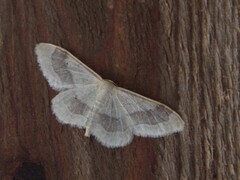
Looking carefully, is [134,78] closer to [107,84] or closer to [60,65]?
[107,84]

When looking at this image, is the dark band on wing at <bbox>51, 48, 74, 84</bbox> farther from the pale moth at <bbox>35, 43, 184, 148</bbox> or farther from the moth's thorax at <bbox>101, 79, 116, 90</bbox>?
the moth's thorax at <bbox>101, 79, 116, 90</bbox>

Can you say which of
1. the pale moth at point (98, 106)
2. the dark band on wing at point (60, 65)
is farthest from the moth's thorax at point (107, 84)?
the dark band on wing at point (60, 65)

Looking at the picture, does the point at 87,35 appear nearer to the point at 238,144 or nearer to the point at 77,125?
the point at 77,125

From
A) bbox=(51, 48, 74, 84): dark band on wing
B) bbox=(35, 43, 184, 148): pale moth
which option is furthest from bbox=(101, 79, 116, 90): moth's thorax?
bbox=(51, 48, 74, 84): dark band on wing

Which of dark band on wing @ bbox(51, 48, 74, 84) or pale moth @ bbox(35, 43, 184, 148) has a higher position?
dark band on wing @ bbox(51, 48, 74, 84)

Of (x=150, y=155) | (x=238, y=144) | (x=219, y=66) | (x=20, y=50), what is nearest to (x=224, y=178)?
(x=238, y=144)
